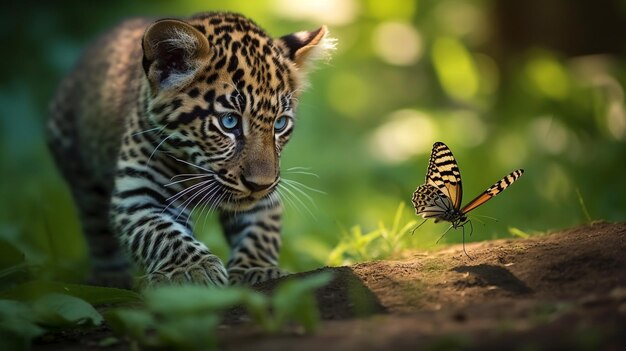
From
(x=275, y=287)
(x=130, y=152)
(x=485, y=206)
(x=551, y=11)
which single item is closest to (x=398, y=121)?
(x=485, y=206)

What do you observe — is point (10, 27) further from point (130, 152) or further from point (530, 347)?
Result: point (530, 347)

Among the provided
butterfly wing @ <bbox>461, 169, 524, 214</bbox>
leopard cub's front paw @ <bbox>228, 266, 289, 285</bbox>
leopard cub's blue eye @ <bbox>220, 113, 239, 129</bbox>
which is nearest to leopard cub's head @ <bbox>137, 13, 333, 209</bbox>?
leopard cub's blue eye @ <bbox>220, 113, 239, 129</bbox>

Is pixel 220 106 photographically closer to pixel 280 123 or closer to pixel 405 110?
pixel 280 123

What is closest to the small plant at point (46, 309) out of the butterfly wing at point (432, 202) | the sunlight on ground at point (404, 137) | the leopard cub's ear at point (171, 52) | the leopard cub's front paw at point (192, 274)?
the leopard cub's front paw at point (192, 274)

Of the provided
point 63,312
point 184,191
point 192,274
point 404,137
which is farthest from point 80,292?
point 404,137

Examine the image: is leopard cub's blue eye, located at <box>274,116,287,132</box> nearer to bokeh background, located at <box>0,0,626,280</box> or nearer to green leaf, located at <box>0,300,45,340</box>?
bokeh background, located at <box>0,0,626,280</box>

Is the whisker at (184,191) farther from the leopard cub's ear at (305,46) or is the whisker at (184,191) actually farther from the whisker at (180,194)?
the leopard cub's ear at (305,46)
